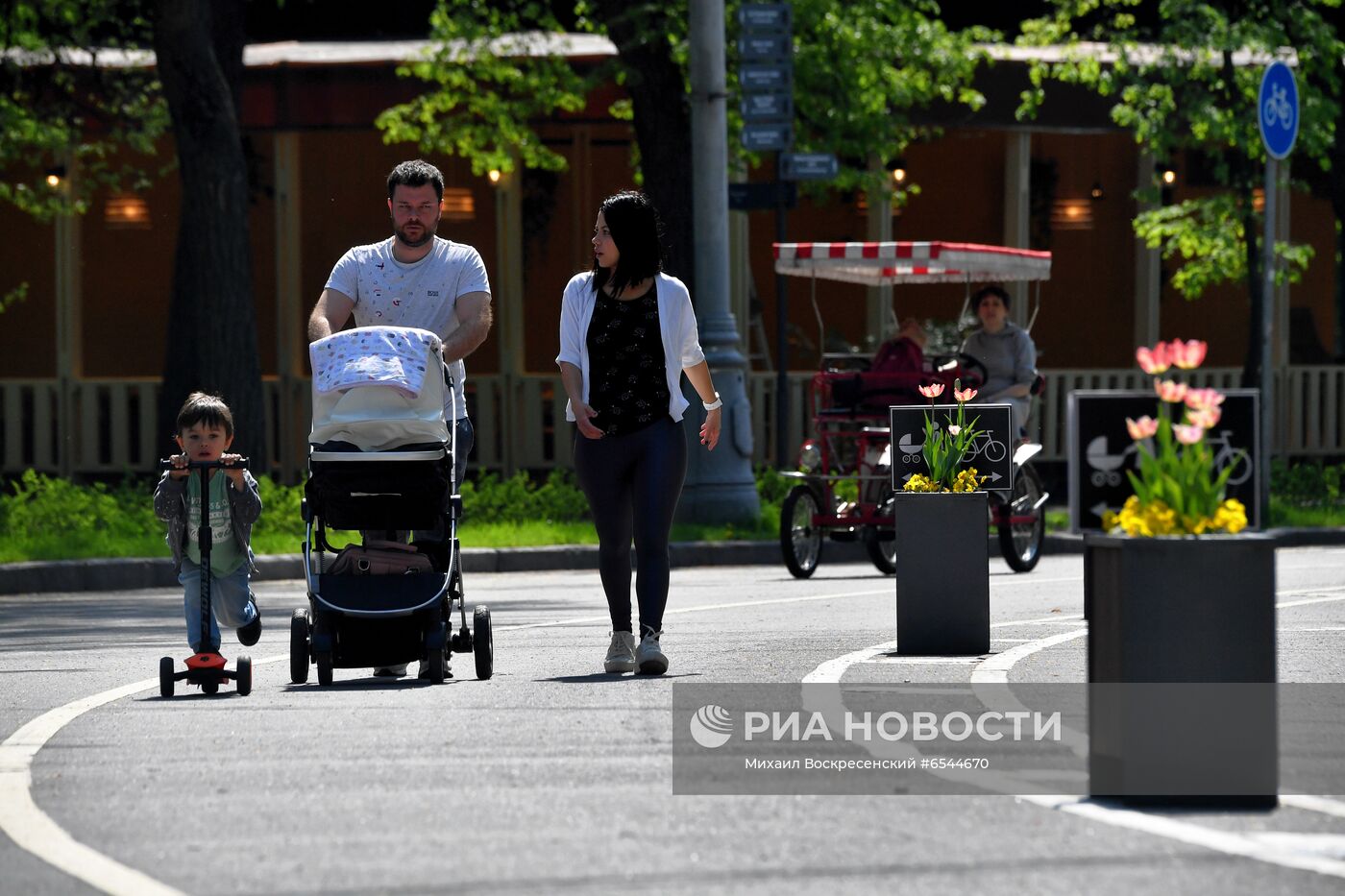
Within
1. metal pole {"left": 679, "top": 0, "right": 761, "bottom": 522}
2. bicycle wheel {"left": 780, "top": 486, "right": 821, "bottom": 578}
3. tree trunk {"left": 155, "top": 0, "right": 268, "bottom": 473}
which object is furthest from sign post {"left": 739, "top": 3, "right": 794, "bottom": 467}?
tree trunk {"left": 155, "top": 0, "right": 268, "bottom": 473}

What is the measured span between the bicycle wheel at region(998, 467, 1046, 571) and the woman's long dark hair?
24.0ft

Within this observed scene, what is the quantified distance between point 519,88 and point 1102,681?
717 inches

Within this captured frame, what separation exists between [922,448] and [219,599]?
321 centimetres

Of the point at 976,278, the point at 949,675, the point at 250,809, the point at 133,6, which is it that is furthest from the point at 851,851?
the point at 133,6

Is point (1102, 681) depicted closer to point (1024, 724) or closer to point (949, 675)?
point (1024, 724)

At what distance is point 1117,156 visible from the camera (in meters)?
29.2

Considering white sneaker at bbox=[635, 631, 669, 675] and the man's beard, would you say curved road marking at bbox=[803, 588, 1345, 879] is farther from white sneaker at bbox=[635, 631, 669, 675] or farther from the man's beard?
the man's beard

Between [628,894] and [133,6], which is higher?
[133,6]

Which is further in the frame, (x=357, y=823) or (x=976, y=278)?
(x=976, y=278)

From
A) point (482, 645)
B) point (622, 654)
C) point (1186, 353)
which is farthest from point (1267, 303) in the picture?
point (1186, 353)

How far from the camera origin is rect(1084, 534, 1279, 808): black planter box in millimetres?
6410

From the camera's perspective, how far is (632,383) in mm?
9812

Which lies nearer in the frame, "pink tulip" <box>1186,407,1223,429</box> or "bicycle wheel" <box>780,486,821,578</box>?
"pink tulip" <box>1186,407,1223,429</box>

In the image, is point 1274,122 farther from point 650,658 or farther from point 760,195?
point 650,658
